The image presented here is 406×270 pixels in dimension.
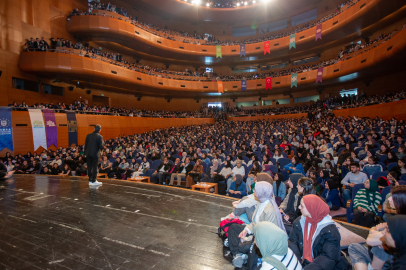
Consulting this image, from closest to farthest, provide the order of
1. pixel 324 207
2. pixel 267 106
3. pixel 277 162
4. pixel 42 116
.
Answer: pixel 324 207
pixel 277 162
pixel 42 116
pixel 267 106

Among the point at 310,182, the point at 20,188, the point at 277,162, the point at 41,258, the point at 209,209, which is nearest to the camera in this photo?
→ the point at 41,258

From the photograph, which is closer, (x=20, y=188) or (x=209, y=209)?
(x=209, y=209)

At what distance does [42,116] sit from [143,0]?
14.5 m

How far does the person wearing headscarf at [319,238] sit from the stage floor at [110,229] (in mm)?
726

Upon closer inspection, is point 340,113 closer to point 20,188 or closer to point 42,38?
point 20,188

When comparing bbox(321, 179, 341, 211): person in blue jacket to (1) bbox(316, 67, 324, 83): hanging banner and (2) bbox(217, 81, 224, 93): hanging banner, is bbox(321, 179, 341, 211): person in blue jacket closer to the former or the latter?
(1) bbox(316, 67, 324, 83): hanging banner

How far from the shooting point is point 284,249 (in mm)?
1436

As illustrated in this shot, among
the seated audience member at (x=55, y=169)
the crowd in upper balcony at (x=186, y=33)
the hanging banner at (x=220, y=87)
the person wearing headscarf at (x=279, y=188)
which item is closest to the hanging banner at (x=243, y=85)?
the hanging banner at (x=220, y=87)

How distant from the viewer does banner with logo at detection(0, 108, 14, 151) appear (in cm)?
1053

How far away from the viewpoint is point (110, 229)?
2.64 meters

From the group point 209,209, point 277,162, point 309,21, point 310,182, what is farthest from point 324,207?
point 309,21

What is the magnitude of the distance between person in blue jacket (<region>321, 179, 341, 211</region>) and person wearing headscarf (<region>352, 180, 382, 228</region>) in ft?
2.64

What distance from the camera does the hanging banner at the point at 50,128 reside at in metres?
12.0

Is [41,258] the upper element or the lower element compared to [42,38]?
lower
